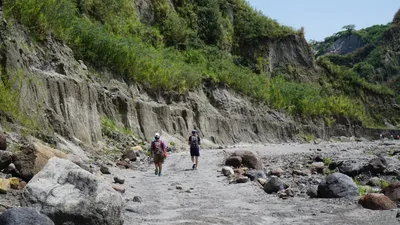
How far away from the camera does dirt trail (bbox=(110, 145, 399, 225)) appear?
6539 mm

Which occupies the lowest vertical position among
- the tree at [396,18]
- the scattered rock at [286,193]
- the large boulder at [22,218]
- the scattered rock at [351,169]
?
the scattered rock at [286,193]

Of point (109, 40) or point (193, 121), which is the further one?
point (193, 121)

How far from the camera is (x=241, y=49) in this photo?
155 ft

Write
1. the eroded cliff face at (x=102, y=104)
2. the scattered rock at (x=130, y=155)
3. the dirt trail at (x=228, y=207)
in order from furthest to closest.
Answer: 1. the scattered rock at (x=130, y=155)
2. the eroded cliff face at (x=102, y=104)
3. the dirt trail at (x=228, y=207)

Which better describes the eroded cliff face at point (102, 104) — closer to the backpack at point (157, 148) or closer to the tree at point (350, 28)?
the backpack at point (157, 148)

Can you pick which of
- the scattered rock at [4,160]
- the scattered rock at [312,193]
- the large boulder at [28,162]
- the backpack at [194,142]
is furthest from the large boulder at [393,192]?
the backpack at [194,142]

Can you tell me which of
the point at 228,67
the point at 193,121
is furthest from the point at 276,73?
the point at 193,121

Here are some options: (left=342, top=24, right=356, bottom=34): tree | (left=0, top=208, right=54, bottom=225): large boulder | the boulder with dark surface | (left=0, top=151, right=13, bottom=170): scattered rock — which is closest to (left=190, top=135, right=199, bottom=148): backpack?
the boulder with dark surface

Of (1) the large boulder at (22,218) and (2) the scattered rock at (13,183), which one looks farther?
(2) the scattered rock at (13,183)

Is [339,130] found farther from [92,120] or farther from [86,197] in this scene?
[86,197]

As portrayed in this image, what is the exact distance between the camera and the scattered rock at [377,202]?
7094 mm

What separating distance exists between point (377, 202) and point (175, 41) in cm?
3025

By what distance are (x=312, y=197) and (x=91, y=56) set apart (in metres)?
14.9

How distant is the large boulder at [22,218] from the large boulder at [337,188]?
5824 millimetres
